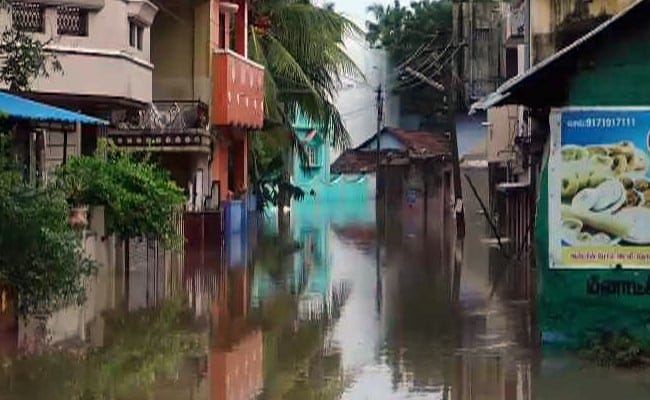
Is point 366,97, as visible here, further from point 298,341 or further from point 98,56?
point 298,341

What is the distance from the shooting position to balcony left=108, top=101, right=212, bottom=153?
28.8 metres

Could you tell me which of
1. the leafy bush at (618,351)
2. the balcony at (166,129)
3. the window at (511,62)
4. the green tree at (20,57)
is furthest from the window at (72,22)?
the window at (511,62)

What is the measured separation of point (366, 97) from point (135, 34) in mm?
54805

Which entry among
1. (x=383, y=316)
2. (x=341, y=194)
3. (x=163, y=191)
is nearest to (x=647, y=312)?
(x=383, y=316)

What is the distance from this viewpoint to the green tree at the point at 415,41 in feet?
222

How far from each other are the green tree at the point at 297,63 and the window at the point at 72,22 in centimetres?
1545

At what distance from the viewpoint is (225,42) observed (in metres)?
35.1

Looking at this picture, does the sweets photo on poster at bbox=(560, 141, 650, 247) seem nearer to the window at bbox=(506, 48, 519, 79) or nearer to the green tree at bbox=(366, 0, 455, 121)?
the window at bbox=(506, 48, 519, 79)

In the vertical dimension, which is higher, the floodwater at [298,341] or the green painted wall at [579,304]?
the green painted wall at [579,304]

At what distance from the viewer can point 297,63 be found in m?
41.0

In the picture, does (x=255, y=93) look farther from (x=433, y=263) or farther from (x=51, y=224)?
(x=51, y=224)

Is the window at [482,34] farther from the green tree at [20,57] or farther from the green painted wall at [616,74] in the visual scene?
the green painted wall at [616,74]

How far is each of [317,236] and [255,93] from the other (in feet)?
24.9

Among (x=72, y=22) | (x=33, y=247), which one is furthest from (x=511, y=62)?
(x=33, y=247)
